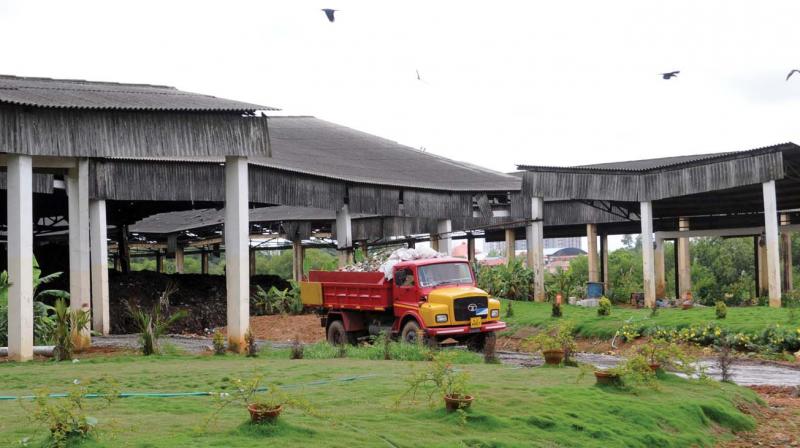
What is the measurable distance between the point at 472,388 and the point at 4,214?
3309cm

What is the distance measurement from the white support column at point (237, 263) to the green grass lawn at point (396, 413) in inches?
276

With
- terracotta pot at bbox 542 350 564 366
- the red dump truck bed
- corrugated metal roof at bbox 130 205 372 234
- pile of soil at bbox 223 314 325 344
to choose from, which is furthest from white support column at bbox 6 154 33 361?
corrugated metal roof at bbox 130 205 372 234

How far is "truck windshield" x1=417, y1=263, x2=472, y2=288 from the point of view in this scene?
900 inches

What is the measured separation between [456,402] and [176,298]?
1036 inches

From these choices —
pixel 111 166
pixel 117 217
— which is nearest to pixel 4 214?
pixel 117 217

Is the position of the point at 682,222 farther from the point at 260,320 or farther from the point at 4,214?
the point at 4,214

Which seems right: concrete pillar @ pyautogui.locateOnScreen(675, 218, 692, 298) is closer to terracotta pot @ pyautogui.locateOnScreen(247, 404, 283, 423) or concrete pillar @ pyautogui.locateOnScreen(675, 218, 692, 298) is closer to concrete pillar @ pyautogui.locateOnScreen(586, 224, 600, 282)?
concrete pillar @ pyautogui.locateOnScreen(586, 224, 600, 282)

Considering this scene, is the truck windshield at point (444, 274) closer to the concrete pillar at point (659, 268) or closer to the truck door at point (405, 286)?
the truck door at point (405, 286)

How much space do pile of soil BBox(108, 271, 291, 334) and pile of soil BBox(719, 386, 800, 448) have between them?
21487 millimetres

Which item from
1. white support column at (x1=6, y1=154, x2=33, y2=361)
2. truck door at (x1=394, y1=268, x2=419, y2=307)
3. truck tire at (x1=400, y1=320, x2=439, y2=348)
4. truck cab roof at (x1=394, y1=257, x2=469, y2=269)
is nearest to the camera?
white support column at (x1=6, y1=154, x2=33, y2=361)

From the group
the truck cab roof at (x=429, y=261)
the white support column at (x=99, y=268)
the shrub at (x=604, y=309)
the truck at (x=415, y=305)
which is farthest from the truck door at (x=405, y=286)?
the white support column at (x=99, y=268)

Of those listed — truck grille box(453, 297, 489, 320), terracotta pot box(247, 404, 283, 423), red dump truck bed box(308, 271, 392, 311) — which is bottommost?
terracotta pot box(247, 404, 283, 423)

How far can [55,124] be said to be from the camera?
74.1 feet

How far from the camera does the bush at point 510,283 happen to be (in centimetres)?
4019
